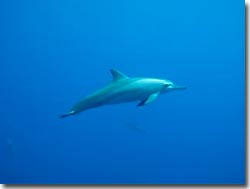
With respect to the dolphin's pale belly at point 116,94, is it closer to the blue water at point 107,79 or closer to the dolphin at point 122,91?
the dolphin at point 122,91

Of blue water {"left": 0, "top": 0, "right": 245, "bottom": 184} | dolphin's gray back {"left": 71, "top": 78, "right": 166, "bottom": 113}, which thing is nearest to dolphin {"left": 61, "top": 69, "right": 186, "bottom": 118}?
dolphin's gray back {"left": 71, "top": 78, "right": 166, "bottom": 113}

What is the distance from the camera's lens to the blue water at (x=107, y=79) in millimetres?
11750

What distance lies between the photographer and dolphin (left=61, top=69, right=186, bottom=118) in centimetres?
667

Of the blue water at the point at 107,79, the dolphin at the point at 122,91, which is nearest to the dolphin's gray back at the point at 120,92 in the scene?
the dolphin at the point at 122,91

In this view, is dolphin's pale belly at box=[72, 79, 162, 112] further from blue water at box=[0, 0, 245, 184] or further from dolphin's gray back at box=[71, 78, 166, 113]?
Answer: blue water at box=[0, 0, 245, 184]

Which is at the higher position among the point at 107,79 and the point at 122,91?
the point at 107,79

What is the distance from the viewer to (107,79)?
1833 centimetres

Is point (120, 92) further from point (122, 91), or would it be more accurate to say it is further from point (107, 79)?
point (107, 79)

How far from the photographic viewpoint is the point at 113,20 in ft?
59.4

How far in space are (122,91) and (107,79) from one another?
1162 centimetres

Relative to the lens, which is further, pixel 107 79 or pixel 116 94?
pixel 107 79

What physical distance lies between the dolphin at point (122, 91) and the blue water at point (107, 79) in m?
3.35

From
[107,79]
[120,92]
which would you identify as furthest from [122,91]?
[107,79]

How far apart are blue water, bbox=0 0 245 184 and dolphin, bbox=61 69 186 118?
11.0ft
